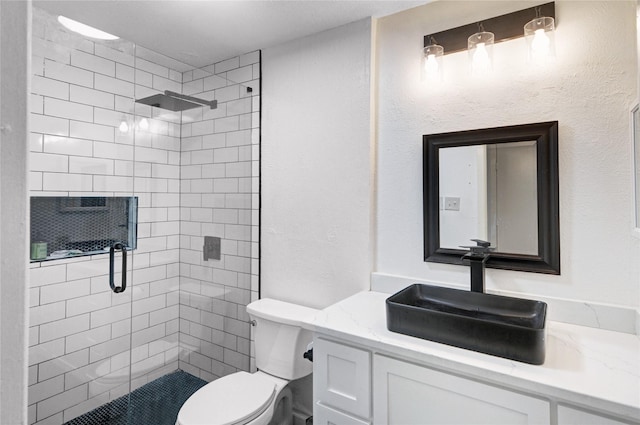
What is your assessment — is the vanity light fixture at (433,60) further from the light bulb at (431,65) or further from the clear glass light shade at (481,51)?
the clear glass light shade at (481,51)

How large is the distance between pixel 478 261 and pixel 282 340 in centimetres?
110

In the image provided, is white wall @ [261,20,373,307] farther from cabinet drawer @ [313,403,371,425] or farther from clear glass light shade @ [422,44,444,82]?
cabinet drawer @ [313,403,371,425]

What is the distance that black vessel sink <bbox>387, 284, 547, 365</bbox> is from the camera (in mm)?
1120

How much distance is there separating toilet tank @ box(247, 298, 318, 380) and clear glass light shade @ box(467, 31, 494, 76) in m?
1.45

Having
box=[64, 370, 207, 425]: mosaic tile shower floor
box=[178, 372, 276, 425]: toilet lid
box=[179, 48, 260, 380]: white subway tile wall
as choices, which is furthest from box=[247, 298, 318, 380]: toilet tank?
box=[64, 370, 207, 425]: mosaic tile shower floor

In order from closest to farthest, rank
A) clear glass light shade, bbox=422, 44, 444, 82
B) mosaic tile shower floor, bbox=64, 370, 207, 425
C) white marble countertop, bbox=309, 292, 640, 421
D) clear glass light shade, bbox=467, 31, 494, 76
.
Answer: white marble countertop, bbox=309, 292, 640, 421 → clear glass light shade, bbox=467, 31, 494, 76 → clear glass light shade, bbox=422, 44, 444, 82 → mosaic tile shower floor, bbox=64, 370, 207, 425

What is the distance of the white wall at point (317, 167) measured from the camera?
75.6 inches

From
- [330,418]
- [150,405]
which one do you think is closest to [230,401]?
[330,418]

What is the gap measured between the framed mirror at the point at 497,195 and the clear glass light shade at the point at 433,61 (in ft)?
0.97

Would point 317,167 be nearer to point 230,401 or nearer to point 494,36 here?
point 494,36

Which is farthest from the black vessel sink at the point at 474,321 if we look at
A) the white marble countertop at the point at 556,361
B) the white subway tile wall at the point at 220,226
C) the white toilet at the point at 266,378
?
the white subway tile wall at the point at 220,226

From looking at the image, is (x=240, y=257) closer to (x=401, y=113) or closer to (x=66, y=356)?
(x=66, y=356)

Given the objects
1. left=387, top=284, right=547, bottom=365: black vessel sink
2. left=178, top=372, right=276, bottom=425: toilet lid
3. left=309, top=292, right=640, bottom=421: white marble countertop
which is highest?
left=387, top=284, right=547, bottom=365: black vessel sink

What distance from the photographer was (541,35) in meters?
1.47
